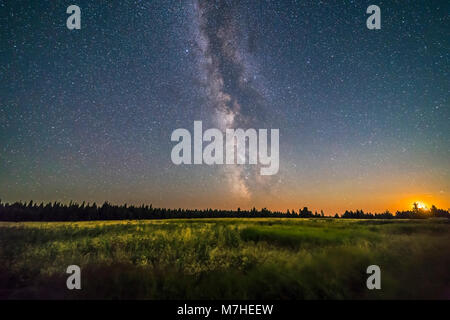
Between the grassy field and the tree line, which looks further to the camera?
the tree line

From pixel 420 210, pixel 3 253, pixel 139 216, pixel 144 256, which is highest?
pixel 144 256

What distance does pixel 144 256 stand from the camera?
27.0 feet

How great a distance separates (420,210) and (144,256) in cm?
6964

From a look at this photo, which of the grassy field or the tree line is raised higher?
the grassy field

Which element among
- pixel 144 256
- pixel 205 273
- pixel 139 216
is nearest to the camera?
pixel 205 273

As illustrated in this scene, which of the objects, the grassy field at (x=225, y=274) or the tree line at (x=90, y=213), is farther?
the tree line at (x=90, y=213)

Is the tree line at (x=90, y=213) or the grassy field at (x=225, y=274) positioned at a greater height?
the grassy field at (x=225, y=274)

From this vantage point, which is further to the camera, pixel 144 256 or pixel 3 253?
pixel 3 253

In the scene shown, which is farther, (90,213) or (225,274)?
(90,213)
